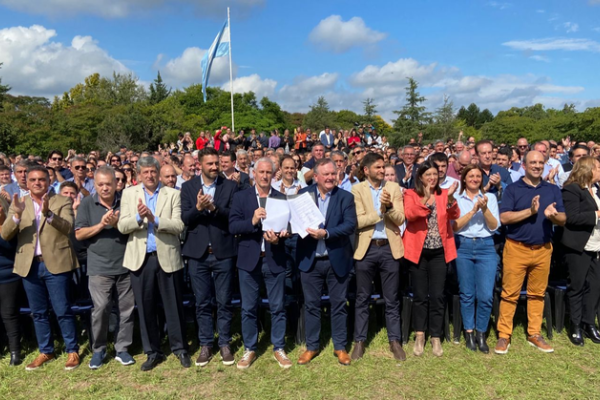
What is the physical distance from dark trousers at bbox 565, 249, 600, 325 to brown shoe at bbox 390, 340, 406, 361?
2.07m

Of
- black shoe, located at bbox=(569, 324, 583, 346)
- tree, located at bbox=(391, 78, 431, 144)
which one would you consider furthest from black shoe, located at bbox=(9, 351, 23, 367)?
tree, located at bbox=(391, 78, 431, 144)

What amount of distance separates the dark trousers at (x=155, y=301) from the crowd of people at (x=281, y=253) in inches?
0.5

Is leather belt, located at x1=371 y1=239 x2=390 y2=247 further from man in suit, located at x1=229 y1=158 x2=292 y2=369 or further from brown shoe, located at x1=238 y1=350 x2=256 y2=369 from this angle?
brown shoe, located at x1=238 y1=350 x2=256 y2=369

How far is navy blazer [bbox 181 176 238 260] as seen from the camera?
4484 mm

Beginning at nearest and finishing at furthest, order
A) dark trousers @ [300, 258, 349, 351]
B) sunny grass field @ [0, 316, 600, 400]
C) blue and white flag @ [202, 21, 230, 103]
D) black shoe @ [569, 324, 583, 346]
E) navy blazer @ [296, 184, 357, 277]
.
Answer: sunny grass field @ [0, 316, 600, 400]
navy blazer @ [296, 184, 357, 277]
dark trousers @ [300, 258, 349, 351]
black shoe @ [569, 324, 583, 346]
blue and white flag @ [202, 21, 230, 103]

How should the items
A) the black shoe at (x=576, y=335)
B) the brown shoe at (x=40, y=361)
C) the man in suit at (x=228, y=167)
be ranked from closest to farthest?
1. the brown shoe at (x=40, y=361)
2. the black shoe at (x=576, y=335)
3. the man in suit at (x=228, y=167)

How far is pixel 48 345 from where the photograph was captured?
4734 millimetres

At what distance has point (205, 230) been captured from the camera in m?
4.51

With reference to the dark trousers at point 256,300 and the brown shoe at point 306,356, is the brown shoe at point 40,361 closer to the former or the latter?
the dark trousers at point 256,300

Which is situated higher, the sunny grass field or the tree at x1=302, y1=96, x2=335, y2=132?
the tree at x1=302, y1=96, x2=335, y2=132

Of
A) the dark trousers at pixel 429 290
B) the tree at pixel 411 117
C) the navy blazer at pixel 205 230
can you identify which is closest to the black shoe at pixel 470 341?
the dark trousers at pixel 429 290

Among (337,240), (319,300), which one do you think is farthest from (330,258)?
(319,300)

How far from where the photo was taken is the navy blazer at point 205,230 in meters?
4.48

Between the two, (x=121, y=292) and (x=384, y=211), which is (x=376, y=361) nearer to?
(x=384, y=211)
